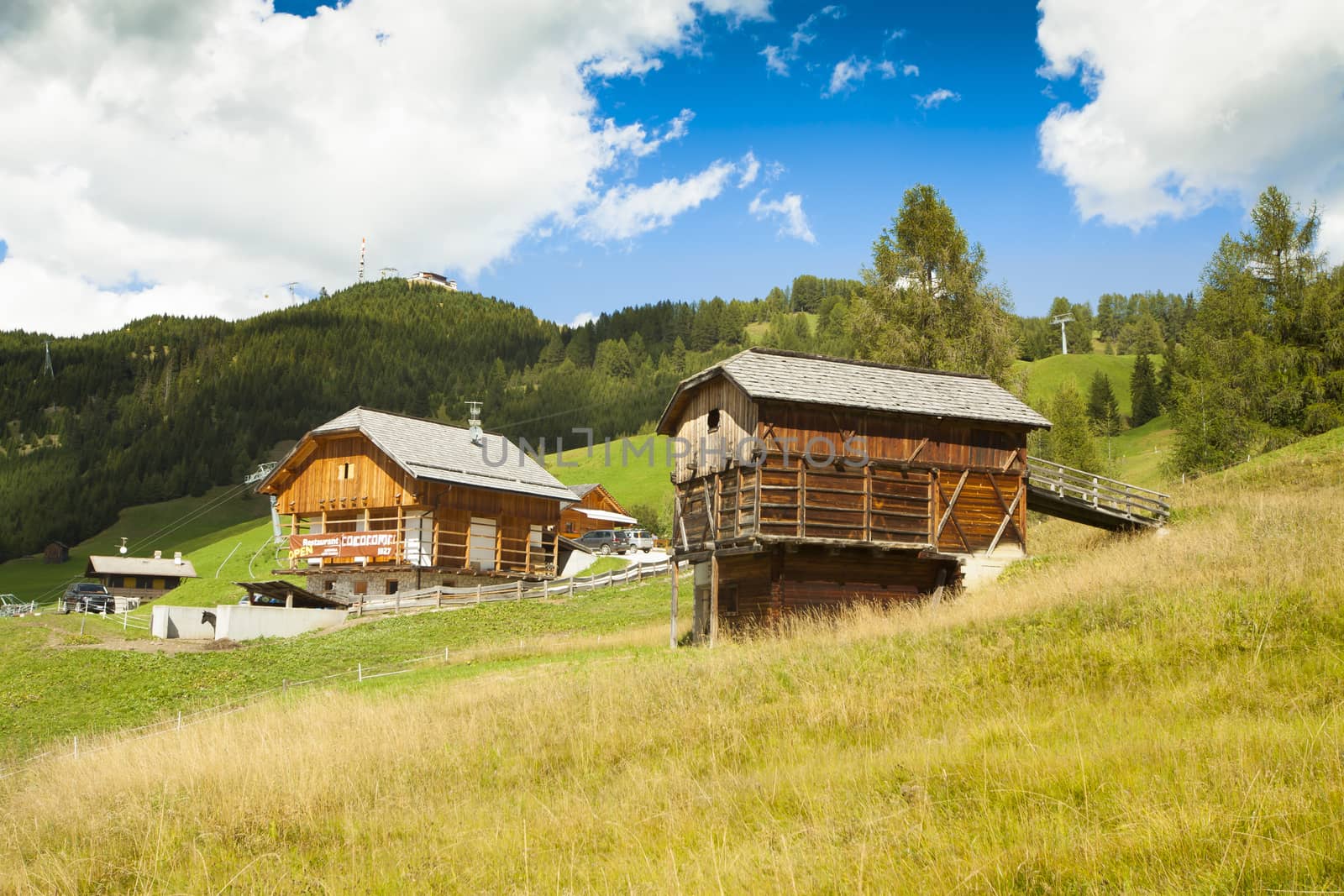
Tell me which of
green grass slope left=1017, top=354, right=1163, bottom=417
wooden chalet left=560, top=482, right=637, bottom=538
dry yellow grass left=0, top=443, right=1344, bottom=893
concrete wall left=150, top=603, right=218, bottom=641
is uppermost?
green grass slope left=1017, top=354, right=1163, bottom=417

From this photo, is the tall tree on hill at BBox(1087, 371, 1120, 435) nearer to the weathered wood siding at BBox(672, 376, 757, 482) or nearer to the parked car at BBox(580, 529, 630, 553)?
the parked car at BBox(580, 529, 630, 553)

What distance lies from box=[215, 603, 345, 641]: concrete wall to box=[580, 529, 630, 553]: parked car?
2174cm

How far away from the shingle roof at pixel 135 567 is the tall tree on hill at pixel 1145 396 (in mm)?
106803

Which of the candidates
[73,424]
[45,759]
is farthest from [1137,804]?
[73,424]

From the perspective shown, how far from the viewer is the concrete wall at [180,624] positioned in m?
40.0

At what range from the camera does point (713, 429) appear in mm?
30641

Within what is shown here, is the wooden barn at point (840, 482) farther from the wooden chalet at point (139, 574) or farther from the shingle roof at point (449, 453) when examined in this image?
the wooden chalet at point (139, 574)

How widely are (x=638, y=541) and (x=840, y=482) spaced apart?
35006mm

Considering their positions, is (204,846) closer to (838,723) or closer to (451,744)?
(451,744)

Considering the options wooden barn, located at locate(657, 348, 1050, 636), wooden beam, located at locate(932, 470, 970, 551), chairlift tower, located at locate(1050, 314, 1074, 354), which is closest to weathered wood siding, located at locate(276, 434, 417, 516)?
wooden barn, located at locate(657, 348, 1050, 636)

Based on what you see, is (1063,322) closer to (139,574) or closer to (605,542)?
(605,542)

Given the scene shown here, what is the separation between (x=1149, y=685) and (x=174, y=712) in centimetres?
2240

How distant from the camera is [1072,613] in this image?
16812mm

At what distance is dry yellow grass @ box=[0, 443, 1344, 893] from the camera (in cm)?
736
